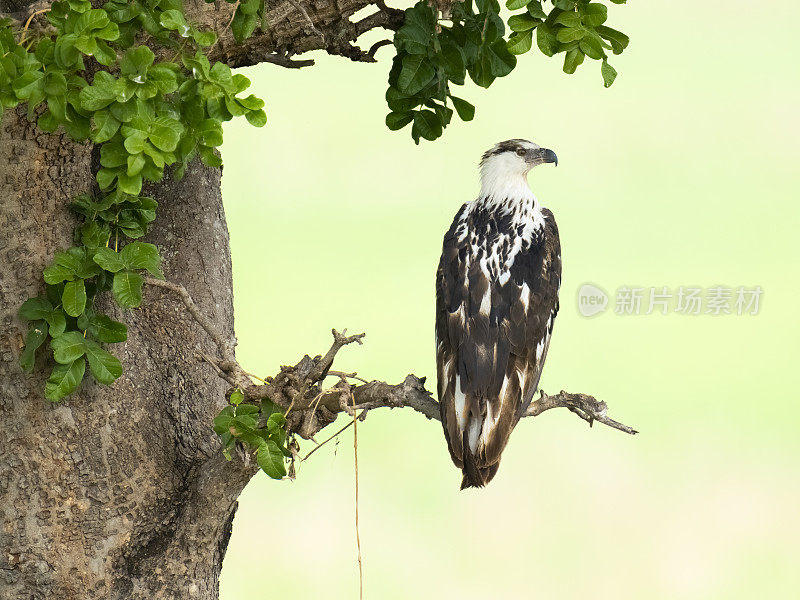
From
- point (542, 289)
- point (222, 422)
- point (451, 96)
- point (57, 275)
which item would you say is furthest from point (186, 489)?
point (451, 96)

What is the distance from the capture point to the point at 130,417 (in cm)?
352

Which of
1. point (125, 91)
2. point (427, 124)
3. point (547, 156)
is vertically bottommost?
point (125, 91)

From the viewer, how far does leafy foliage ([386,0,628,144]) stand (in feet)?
10.6

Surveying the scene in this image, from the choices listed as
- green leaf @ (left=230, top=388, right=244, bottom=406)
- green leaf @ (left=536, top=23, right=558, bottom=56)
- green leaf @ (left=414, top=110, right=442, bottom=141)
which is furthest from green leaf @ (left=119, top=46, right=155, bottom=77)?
green leaf @ (left=414, top=110, right=442, bottom=141)

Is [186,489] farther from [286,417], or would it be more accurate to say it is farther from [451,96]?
[451,96]

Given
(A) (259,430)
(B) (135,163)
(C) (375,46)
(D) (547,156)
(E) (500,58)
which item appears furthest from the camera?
(D) (547,156)

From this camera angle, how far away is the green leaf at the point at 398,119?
3.95 m

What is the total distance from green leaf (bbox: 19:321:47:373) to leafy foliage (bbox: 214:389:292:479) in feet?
1.99

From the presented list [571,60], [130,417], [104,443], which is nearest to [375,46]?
[571,60]

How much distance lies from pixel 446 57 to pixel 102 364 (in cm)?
166

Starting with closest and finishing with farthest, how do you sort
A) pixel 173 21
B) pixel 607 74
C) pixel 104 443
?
1. pixel 173 21
2. pixel 607 74
3. pixel 104 443

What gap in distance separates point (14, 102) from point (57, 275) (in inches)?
25.0

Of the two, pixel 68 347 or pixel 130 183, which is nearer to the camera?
pixel 130 183

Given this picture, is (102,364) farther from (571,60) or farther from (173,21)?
(571,60)
